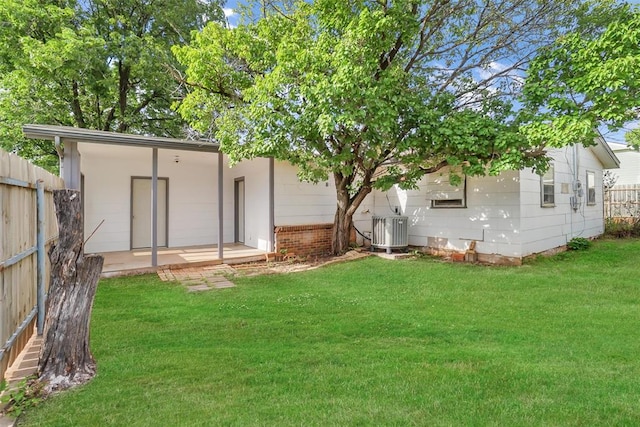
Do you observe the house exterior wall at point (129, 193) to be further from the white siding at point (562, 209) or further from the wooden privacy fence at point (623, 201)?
the wooden privacy fence at point (623, 201)

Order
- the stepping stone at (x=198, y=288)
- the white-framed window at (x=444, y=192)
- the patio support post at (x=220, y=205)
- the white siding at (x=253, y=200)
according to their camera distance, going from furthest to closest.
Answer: the white siding at (x=253, y=200) < the white-framed window at (x=444, y=192) < the patio support post at (x=220, y=205) < the stepping stone at (x=198, y=288)

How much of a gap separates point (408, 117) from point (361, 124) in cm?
97

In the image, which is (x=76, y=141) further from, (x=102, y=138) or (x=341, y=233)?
(x=341, y=233)

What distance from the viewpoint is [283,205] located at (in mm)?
8914

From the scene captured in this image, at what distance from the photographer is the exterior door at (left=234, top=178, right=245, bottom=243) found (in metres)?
10.6

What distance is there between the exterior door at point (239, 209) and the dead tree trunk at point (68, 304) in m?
7.70

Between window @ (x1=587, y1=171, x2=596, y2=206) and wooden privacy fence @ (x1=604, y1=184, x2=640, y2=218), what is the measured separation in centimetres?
281

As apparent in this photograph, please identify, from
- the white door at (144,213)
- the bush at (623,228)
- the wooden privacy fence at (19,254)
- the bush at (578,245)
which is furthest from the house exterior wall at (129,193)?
the bush at (623,228)

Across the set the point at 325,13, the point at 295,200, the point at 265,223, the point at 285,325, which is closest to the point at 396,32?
the point at 325,13

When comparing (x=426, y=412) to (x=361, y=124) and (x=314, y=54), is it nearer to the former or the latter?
(x=361, y=124)

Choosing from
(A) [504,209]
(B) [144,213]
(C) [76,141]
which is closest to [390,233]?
(A) [504,209]

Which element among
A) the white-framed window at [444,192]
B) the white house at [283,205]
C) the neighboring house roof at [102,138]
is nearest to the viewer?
the neighboring house roof at [102,138]

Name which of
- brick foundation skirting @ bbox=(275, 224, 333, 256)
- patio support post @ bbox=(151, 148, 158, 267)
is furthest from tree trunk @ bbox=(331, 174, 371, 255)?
patio support post @ bbox=(151, 148, 158, 267)

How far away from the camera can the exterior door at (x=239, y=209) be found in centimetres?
1057
